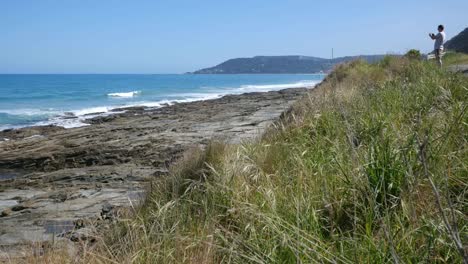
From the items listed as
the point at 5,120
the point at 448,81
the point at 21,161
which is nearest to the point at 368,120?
the point at 448,81

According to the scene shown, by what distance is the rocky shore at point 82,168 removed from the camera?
745 centimetres

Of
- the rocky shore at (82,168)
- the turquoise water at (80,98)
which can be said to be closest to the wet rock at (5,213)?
the rocky shore at (82,168)

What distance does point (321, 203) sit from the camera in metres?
3.97

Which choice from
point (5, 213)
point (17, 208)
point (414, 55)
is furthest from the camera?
point (414, 55)

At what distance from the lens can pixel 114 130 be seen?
19.0 meters

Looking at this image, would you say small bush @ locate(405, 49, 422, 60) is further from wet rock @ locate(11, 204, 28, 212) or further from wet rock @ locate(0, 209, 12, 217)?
wet rock @ locate(0, 209, 12, 217)

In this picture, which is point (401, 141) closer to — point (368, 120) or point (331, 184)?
point (331, 184)

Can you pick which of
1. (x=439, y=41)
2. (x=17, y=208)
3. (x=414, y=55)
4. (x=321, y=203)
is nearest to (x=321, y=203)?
(x=321, y=203)

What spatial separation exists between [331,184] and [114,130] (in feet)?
51.6

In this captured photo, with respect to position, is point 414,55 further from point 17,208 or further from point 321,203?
point 321,203

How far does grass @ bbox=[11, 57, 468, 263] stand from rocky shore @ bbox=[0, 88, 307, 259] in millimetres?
1051

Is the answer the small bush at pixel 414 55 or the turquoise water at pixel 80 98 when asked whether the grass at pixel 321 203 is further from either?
the small bush at pixel 414 55

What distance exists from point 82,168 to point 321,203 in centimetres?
964

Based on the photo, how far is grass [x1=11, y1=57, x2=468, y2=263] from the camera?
117 inches
